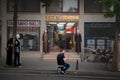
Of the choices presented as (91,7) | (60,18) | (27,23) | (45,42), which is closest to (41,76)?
(45,42)

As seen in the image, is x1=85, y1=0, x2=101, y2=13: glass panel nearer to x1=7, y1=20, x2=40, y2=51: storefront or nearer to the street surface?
x1=7, y1=20, x2=40, y2=51: storefront

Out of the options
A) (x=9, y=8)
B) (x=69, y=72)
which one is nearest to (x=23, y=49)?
(x=9, y=8)

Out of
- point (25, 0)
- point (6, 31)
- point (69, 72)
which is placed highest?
point (25, 0)

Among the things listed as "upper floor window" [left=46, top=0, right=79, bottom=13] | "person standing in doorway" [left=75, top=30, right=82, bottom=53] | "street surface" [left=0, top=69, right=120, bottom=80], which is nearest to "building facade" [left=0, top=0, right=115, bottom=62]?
"upper floor window" [left=46, top=0, right=79, bottom=13]

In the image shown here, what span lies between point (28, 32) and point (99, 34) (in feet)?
18.3

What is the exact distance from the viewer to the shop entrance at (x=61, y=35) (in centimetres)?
3603

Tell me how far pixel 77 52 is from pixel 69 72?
9.25 m

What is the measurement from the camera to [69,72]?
26266mm

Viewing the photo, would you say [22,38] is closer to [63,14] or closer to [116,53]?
[63,14]

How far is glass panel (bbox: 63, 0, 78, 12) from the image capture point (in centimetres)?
3619

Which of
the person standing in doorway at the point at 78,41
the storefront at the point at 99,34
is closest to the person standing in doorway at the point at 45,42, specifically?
the person standing in doorway at the point at 78,41

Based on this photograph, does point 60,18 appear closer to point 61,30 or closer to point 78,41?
point 61,30

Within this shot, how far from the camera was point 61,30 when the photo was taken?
36.1m

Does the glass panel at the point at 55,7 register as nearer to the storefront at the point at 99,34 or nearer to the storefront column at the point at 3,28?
the storefront at the point at 99,34
